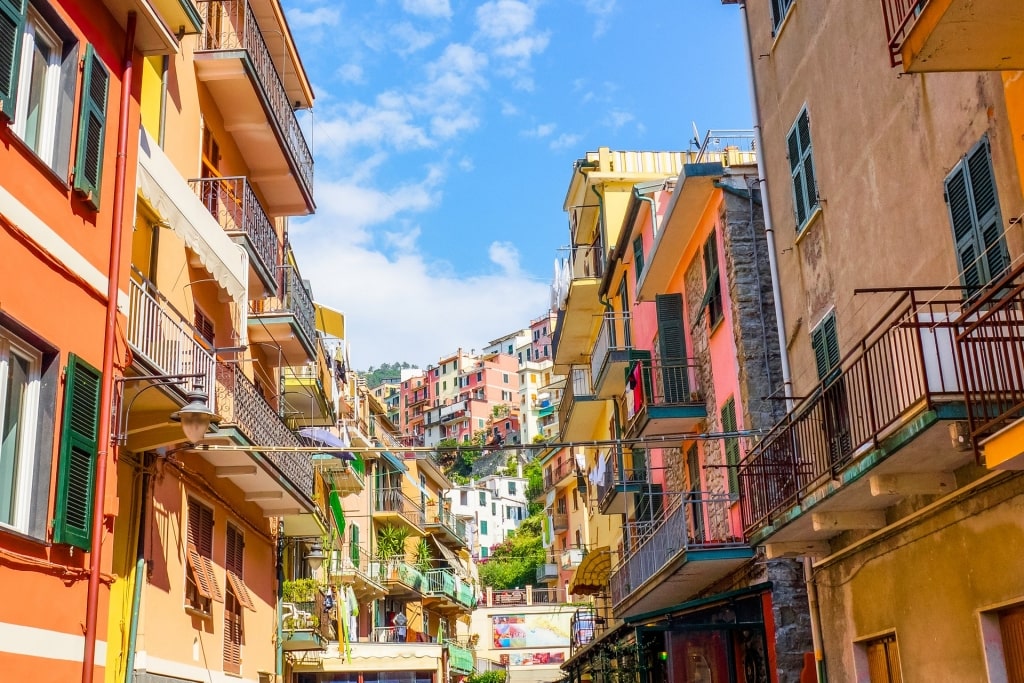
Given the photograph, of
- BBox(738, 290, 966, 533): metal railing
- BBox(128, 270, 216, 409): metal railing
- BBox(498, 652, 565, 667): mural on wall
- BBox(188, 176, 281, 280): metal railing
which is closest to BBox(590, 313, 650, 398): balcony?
BBox(188, 176, 281, 280): metal railing

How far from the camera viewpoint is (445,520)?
60844 mm

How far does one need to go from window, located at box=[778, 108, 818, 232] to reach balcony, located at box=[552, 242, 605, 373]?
15.7 metres

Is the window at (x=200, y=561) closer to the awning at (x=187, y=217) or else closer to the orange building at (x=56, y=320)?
the awning at (x=187, y=217)

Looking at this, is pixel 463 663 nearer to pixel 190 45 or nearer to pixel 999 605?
pixel 190 45

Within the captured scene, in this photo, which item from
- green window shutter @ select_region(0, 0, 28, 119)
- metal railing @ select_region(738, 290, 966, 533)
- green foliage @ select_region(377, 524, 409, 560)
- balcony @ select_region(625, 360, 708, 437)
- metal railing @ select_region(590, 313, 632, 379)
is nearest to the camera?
green window shutter @ select_region(0, 0, 28, 119)

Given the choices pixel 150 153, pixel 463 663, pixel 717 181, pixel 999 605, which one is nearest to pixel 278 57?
pixel 717 181

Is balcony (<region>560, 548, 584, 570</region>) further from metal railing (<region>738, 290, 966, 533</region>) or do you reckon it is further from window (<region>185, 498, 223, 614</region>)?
metal railing (<region>738, 290, 966, 533</region>)

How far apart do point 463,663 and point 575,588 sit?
20.6 meters

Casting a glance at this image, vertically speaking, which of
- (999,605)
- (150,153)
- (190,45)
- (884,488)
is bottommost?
(999,605)

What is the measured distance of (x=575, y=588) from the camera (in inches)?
1273

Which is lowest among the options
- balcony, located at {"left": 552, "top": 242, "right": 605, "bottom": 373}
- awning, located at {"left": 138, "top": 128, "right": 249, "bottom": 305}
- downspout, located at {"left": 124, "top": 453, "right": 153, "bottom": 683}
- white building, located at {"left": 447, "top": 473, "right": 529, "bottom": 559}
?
downspout, located at {"left": 124, "top": 453, "right": 153, "bottom": 683}

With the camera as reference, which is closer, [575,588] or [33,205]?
[33,205]

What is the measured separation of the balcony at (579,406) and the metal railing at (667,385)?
326 inches

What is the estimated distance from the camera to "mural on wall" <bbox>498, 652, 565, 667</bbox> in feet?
198
